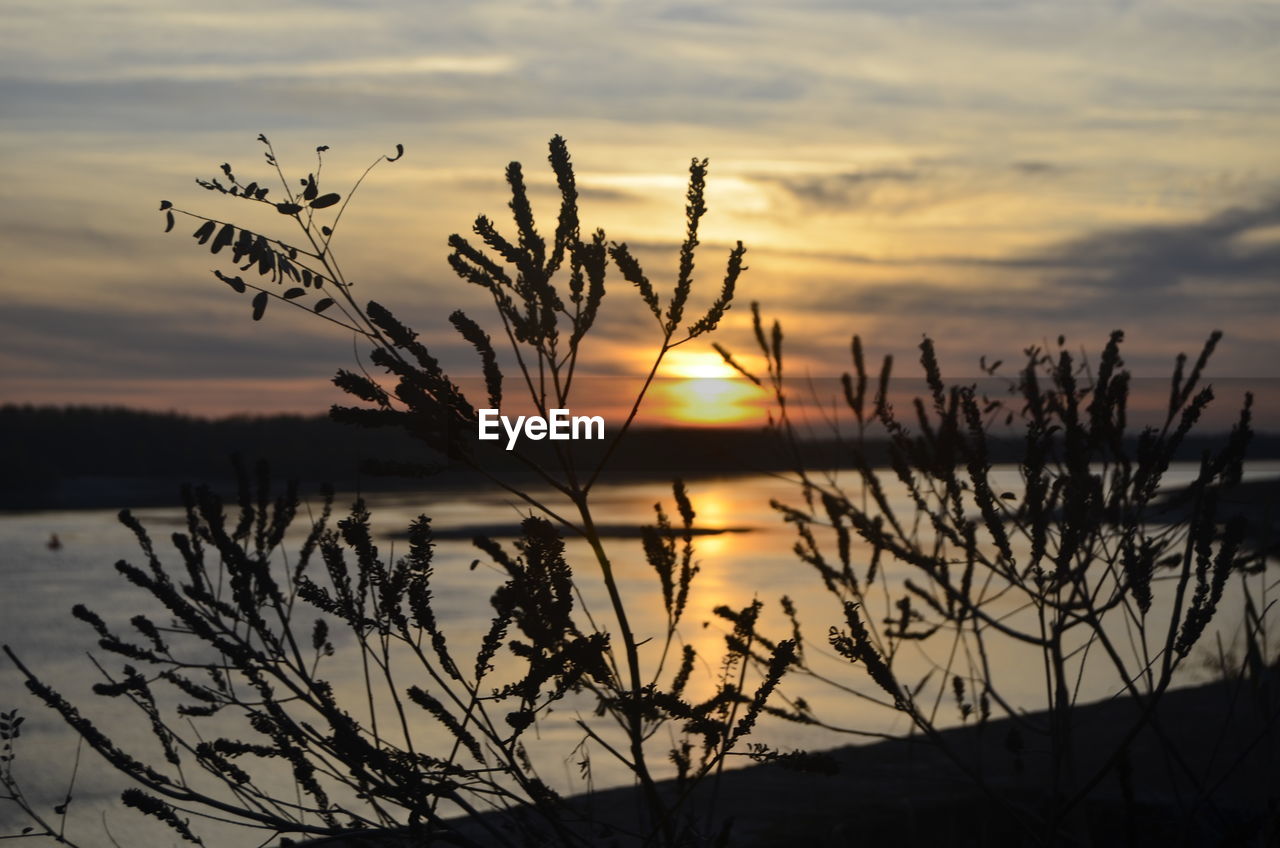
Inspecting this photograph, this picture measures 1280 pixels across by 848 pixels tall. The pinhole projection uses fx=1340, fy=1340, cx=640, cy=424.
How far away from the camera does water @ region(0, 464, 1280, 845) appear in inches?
303

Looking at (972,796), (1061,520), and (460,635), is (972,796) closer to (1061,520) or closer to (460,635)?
(1061,520)

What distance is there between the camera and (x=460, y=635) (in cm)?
1188

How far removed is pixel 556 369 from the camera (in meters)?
2.93

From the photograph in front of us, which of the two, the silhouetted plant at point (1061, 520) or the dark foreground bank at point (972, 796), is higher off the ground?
the silhouetted plant at point (1061, 520)

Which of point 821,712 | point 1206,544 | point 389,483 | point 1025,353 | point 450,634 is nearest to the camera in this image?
point 1206,544

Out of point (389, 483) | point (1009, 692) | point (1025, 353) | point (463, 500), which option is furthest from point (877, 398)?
point (389, 483)

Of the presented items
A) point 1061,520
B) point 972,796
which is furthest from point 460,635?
point 1061,520

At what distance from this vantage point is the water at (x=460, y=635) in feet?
25.2

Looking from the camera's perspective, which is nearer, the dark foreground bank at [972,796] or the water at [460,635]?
the dark foreground bank at [972,796]

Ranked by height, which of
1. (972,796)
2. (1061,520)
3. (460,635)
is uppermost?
(1061,520)

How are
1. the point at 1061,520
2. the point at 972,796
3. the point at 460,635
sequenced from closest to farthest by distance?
the point at 1061,520
the point at 972,796
the point at 460,635

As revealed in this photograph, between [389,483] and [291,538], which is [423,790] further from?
[389,483]

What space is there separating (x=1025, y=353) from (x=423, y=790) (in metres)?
2.51

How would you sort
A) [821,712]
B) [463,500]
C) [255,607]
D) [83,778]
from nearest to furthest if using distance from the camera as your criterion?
[255,607] → [83,778] → [821,712] → [463,500]
